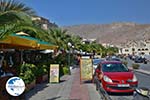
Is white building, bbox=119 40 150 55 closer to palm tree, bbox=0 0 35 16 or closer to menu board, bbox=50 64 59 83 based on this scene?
menu board, bbox=50 64 59 83

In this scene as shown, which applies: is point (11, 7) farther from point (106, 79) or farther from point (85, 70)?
point (85, 70)

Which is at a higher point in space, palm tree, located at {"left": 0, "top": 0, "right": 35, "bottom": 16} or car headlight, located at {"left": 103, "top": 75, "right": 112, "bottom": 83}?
palm tree, located at {"left": 0, "top": 0, "right": 35, "bottom": 16}

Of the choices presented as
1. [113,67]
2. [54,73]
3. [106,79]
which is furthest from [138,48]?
[106,79]

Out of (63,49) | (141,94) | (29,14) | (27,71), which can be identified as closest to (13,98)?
(141,94)

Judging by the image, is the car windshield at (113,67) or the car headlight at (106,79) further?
the car windshield at (113,67)

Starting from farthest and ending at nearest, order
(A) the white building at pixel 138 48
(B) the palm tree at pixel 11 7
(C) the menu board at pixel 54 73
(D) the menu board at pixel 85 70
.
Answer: (A) the white building at pixel 138 48, (D) the menu board at pixel 85 70, (C) the menu board at pixel 54 73, (B) the palm tree at pixel 11 7

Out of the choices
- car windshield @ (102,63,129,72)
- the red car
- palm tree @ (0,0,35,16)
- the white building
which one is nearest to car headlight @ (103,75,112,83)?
the red car

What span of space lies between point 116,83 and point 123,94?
732 millimetres

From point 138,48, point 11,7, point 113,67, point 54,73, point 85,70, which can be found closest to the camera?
point 11,7

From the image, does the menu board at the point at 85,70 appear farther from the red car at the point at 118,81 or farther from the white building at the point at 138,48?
the white building at the point at 138,48

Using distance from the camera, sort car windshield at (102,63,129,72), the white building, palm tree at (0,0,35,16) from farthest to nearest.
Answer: the white building, car windshield at (102,63,129,72), palm tree at (0,0,35,16)

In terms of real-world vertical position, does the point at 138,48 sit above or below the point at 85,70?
above

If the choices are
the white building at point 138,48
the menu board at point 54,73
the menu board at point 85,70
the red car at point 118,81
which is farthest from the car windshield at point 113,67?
the white building at point 138,48

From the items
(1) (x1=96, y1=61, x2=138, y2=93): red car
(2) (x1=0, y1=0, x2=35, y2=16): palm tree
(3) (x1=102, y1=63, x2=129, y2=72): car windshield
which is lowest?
(1) (x1=96, y1=61, x2=138, y2=93): red car
